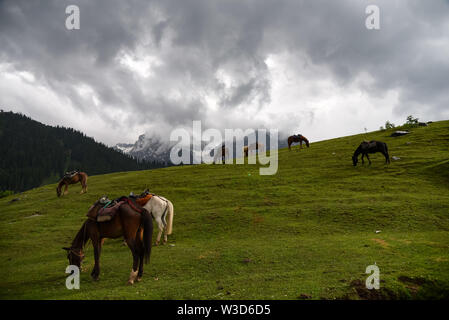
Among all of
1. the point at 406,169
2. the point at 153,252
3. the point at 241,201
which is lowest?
the point at 153,252

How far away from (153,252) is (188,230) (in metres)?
4.34

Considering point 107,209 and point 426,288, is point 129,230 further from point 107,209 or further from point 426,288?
point 426,288

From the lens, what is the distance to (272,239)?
16062mm

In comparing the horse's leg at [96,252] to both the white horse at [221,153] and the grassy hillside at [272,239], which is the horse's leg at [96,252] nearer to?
the grassy hillside at [272,239]

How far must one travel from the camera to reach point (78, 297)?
873cm

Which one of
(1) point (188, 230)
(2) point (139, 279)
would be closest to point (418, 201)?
(1) point (188, 230)

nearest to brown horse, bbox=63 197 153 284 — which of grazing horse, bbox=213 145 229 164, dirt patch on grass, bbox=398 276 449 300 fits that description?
dirt patch on grass, bbox=398 276 449 300

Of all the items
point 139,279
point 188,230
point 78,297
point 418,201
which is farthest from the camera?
point 418,201

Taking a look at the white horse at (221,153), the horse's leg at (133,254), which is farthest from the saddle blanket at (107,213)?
the white horse at (221,153)

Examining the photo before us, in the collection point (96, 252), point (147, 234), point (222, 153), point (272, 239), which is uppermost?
point (222, 153)

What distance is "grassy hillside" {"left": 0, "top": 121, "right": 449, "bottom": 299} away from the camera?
9453 millimetres

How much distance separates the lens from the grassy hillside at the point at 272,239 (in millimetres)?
9453

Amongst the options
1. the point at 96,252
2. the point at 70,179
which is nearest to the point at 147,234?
the point at 96,252
